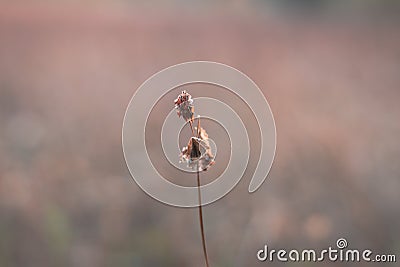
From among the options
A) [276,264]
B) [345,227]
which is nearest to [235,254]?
[276,264]

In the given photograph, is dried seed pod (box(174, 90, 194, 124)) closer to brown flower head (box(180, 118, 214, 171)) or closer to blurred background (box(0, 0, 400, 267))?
brown flower head (box(180, 118, 214, 171))

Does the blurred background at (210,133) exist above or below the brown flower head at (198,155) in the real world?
above

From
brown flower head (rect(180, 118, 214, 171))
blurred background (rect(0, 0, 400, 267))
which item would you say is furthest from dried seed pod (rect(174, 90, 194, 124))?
blurred background (rect(0, 0, 400, 267))

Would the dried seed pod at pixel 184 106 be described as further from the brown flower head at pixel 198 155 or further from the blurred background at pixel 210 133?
the blurred background at pixel 210 133

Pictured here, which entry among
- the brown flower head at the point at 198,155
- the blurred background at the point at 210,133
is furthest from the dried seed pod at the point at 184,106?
the blurred background at the point at 210,133

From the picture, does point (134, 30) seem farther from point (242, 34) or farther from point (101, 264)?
point (101, 264)

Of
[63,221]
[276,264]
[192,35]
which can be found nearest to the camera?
[276,264]

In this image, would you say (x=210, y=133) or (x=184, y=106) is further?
(x=210, y=133)

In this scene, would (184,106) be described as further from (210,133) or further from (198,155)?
(210,133)

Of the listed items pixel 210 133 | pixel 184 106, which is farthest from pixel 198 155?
pixel 210 133
